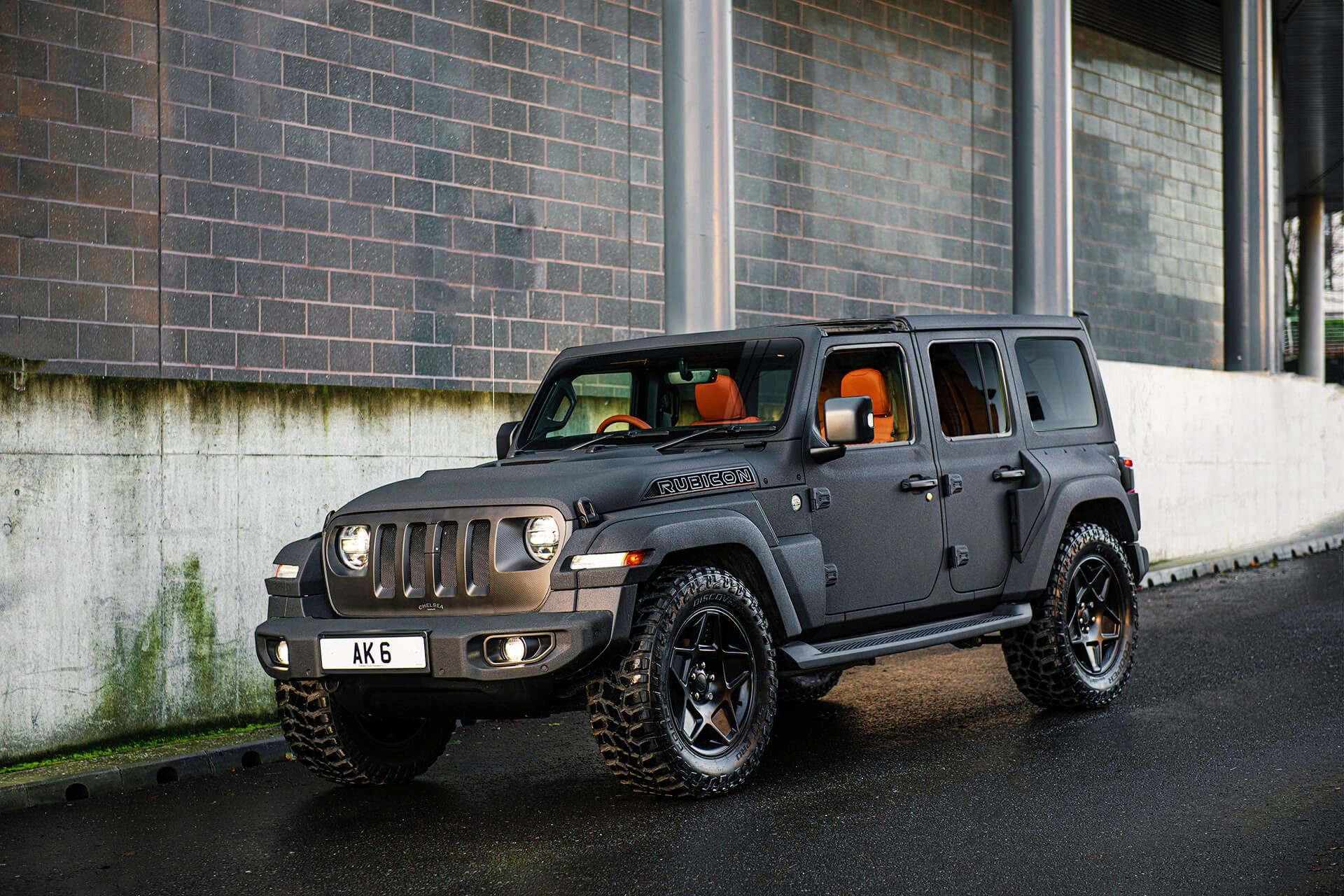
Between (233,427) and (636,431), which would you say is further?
(233,427)

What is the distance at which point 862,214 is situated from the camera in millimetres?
15547

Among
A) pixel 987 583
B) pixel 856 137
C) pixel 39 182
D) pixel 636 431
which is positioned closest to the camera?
pixel 636 431

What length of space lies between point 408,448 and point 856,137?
7617 mm

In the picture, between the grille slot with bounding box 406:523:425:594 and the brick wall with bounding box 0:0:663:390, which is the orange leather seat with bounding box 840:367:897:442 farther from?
the brick wall with bounding box 0:0:663:390

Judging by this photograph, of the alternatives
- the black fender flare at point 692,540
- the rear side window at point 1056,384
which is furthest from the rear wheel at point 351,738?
the rear side window at point 1056,384

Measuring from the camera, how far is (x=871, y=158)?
A: 1570 centimetres

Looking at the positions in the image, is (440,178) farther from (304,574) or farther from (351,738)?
(351,738)

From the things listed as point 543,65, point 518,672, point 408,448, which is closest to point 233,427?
point 408,448

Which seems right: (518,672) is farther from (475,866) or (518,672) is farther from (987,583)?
(987,583)

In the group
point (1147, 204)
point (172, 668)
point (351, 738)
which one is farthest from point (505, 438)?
point (1147, 204)

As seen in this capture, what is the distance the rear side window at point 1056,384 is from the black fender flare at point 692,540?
7.65ft

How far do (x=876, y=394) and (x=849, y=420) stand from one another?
0.83m

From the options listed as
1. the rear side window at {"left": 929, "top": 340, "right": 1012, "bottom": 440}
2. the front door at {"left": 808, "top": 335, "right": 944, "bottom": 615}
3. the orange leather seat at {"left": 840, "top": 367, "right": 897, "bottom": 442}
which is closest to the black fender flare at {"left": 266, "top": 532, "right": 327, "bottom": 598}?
the front door at {"left": 808, "top": 335, "right": 944, "bottom": 615}

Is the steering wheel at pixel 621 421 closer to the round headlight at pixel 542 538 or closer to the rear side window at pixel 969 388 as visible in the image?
the round headlight at pixel 542 538
